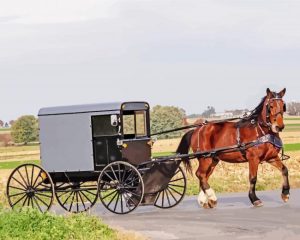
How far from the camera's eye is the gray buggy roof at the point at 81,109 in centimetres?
1531

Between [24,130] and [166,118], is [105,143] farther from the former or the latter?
[24,130]

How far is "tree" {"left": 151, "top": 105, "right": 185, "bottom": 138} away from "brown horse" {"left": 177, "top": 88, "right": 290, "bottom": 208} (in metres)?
67.7

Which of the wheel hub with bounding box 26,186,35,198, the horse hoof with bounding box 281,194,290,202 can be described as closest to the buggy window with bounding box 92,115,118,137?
the wheel hub with bounding box 26,186,35,198

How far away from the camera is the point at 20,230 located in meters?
11.5

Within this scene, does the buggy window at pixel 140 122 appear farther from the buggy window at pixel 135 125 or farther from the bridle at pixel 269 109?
the bridle at pixel 269 109

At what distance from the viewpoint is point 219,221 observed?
43.7 feet

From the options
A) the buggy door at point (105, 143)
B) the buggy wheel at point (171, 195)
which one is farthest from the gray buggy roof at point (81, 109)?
the buggy wheel at point (171, 195)

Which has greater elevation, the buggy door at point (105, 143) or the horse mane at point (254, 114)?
the horse mane at point (254, 114)

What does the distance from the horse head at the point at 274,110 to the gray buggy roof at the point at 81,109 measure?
3242 mm

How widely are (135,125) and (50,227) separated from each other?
5.22 metres

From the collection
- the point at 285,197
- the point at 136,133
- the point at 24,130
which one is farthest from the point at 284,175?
the point at 24,130

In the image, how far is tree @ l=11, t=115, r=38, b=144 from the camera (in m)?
109

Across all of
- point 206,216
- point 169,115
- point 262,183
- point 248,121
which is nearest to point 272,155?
point 248,121

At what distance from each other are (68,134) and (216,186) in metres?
7.91
